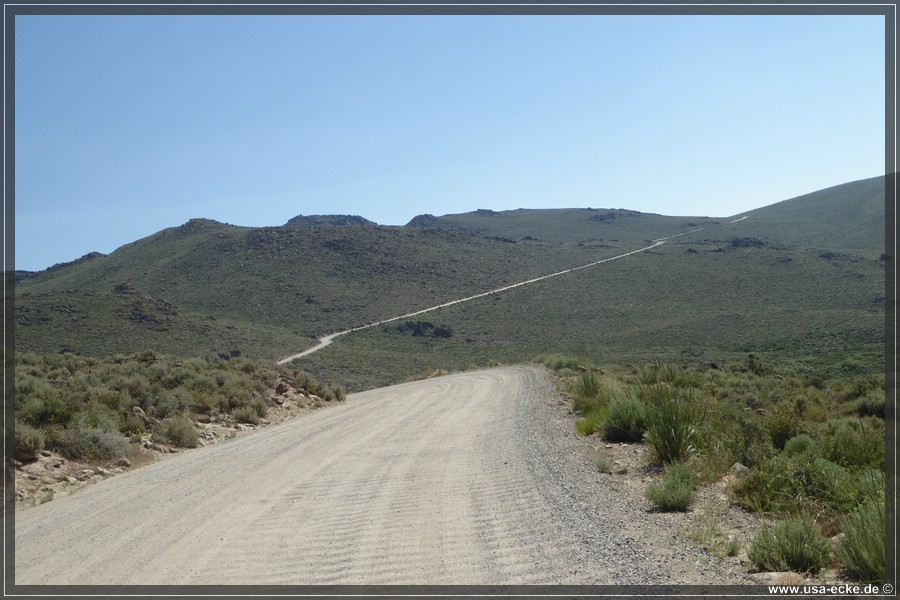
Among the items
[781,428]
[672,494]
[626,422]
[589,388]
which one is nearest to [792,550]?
[672,494]

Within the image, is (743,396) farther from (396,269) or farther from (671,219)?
(671,219)

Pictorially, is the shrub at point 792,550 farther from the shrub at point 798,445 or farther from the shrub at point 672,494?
the shrub at point 798,445

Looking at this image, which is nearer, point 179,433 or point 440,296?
point 179,433

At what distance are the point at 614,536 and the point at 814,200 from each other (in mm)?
164131

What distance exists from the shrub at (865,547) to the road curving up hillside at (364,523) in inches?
38.5

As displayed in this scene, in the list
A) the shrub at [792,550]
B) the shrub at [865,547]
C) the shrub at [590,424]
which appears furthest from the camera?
the shrub at [590,424]

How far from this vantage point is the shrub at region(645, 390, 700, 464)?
9914mm

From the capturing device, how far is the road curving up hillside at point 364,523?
5.99 metres

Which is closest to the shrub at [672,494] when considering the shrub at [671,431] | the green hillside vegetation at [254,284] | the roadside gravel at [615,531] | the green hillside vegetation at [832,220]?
the roadside gravel at [615,531]

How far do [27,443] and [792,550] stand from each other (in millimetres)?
12038

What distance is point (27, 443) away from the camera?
11.5 m

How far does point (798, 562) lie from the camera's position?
5641mm

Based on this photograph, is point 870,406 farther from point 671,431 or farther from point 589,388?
point 671,431

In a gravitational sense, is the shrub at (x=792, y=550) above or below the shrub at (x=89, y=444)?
above
